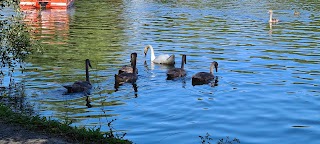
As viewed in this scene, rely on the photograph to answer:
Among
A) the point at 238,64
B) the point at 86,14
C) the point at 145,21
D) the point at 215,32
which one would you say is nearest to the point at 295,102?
the point at 238,64

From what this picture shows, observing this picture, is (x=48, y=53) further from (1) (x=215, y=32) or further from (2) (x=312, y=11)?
(2) (x=312, y=11)

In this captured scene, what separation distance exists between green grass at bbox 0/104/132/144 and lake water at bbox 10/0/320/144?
2003 millimetres

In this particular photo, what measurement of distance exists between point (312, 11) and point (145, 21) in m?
21.3

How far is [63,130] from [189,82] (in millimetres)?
10231

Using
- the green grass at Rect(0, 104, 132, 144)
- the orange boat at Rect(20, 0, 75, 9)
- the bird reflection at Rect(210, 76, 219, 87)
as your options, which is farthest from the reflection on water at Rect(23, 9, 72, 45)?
the green grass at Rect(0, 104, 132, 144)

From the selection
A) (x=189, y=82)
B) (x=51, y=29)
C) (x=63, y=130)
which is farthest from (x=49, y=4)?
(x=63, y=130)

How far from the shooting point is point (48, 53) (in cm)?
3003

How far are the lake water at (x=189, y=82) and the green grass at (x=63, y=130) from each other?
200cm

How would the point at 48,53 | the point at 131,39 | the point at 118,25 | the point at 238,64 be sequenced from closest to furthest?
the point at 238,64, the point at 48,53, the point at 131,39, the point at 118,25

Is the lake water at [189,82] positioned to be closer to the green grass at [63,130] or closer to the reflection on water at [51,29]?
the reflection on water at [51,29]

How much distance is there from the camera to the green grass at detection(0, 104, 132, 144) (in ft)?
39.2

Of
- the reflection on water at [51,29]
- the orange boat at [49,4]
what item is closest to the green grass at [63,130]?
the reflection on water at [51,29]

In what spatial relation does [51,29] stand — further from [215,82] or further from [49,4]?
[49,4]

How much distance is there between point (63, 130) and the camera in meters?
12.5
